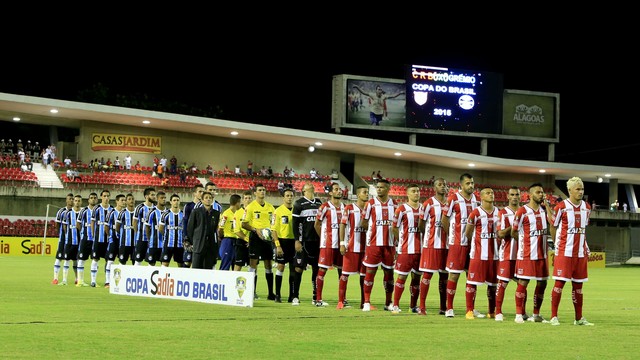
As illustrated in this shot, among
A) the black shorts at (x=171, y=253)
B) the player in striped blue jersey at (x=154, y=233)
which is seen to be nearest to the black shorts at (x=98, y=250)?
the player in striped blue jersey at (x=154, y=233)

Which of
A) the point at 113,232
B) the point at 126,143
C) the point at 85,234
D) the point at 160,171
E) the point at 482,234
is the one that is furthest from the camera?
the point at 126,143

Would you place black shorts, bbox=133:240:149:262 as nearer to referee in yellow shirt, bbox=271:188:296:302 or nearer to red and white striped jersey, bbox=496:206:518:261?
referee in yellow shirt, bbox=271:188:296:302

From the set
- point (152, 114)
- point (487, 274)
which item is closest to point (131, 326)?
point (487, 274)

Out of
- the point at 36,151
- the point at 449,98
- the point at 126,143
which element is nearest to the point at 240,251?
the point at 36,151

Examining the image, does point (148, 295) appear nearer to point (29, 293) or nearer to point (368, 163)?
point (29, 293)

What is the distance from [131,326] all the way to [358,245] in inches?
220

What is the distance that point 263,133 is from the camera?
56188 millimetres

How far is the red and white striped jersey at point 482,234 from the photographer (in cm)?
1514

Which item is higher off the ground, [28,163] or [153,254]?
[28,163]

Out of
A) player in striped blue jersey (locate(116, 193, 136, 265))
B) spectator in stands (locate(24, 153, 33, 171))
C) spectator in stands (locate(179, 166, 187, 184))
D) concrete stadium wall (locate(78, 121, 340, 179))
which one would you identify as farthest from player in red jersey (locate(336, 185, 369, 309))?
concrete stadium wall (locate(78, 121, 340, 179))

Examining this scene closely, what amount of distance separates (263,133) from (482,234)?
41663 millimetres

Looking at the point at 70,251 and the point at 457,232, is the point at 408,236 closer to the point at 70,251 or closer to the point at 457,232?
the point at 457,232

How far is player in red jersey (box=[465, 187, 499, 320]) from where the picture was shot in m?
15.1

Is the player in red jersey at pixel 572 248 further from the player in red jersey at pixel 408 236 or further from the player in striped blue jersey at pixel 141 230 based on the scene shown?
the player in striped blue jersey at pixel 141 230
